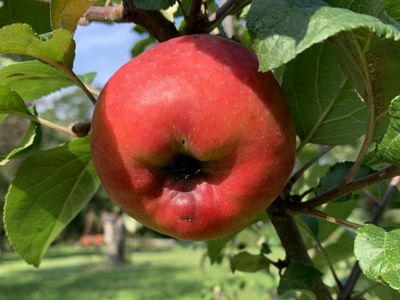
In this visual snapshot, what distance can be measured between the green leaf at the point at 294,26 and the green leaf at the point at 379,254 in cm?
21

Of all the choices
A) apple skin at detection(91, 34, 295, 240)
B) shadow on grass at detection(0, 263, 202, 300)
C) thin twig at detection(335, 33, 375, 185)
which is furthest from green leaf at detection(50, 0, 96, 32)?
shadow on grass at detection(0, 263, 202, 300)

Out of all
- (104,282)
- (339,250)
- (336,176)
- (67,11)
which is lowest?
(104,282)

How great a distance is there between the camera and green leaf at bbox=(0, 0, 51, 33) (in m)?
1.08

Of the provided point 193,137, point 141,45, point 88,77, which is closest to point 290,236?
point 193,137

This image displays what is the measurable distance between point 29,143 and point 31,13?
0.35 m

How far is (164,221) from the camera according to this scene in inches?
26.7

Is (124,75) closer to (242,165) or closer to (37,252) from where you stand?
(242,165)

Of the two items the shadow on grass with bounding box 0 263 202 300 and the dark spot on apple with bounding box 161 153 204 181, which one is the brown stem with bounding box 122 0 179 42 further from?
the shadow on grass with bounding box 0 263 202 300

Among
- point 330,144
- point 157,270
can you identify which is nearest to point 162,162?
point 330,144

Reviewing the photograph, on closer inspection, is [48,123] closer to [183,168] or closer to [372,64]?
[183,168]

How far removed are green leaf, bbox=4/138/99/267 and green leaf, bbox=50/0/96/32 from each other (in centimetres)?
23

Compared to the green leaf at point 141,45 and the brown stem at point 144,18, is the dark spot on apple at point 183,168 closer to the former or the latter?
the brown stem at point 144,18

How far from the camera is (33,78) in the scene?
976 mm

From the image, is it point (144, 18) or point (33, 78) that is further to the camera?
point (33, 78)
